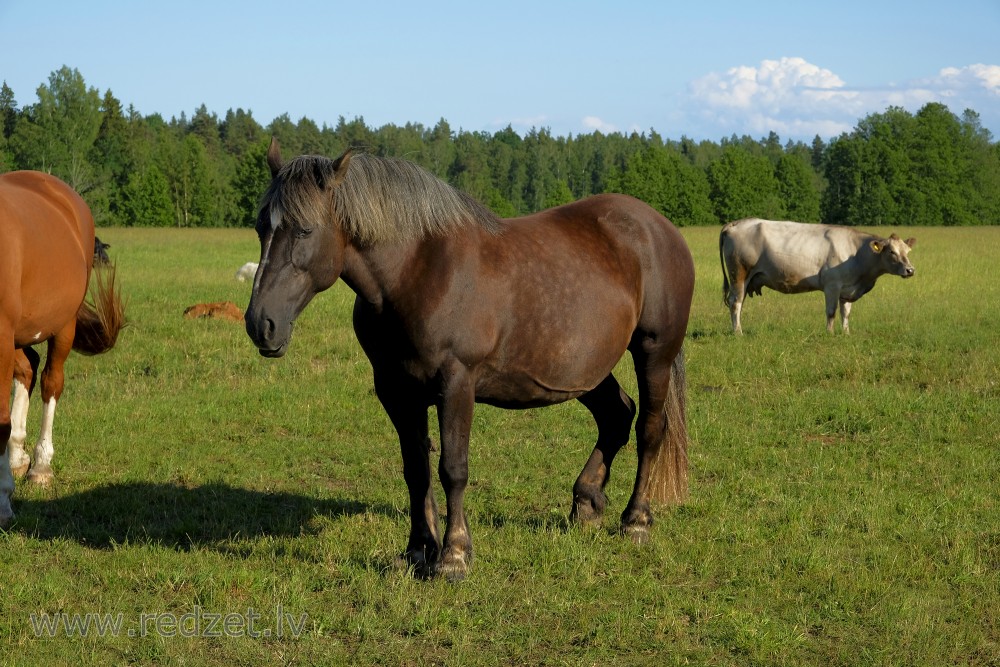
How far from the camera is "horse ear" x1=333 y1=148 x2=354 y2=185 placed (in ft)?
14.5

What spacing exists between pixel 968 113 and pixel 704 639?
105m

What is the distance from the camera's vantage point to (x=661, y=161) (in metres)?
84.4

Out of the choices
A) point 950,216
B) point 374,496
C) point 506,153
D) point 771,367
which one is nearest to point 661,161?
point 950,216

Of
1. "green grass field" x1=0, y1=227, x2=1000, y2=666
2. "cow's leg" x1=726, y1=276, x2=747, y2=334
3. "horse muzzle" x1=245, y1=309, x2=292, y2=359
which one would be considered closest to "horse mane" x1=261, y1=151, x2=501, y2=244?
"horse muzzle" x1=245, y1=309, x2=292, y2=359

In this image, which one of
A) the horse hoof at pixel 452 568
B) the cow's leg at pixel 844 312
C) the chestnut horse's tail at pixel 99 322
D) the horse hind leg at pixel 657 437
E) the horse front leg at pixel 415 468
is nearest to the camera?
the horse hoof at pixel 452 568

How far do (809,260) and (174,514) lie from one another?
40.4ft

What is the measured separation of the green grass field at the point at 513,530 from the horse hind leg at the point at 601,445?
0.21 meters

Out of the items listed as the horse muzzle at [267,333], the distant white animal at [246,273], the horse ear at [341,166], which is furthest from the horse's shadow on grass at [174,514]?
the distant white animal at [246,273]

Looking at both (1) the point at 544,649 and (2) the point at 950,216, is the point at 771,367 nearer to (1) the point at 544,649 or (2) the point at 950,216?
(1) the point at 544,649

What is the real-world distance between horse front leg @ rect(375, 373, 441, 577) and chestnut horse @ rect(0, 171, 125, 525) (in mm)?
2561

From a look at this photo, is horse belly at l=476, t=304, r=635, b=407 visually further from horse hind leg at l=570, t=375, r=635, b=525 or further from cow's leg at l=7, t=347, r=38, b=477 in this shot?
cow's leg at l=7, t=347, r=38, b=477

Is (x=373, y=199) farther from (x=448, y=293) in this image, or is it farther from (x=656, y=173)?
(x=656, y=173)

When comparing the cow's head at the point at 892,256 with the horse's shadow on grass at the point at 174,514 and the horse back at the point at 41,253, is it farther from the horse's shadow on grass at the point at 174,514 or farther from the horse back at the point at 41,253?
the horse back at the point at 41,253

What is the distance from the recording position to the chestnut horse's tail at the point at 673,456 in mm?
6285
